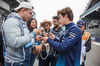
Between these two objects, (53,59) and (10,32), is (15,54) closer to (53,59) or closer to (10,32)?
(10,32)

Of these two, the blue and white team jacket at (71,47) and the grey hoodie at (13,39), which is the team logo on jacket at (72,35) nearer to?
the blue and white team jacket at (71,47)

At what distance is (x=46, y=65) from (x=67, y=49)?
4.54 ft

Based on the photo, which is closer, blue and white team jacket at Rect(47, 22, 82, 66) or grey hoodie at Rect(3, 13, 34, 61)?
grey hoodie at Rect(3, 13, 34, 61)

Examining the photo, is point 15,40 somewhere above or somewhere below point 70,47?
above

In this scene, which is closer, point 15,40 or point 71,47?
point 15,40

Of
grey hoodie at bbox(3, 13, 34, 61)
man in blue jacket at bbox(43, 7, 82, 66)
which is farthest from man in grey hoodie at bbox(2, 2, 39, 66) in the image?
man in blue jacket at bbox(43, 7, 82, 66)

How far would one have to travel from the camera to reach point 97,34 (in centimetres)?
1750

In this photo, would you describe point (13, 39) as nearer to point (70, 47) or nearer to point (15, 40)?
point (15, 40)

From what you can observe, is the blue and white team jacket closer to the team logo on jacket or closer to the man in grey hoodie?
the team logo on jacket

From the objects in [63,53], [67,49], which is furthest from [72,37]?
[63,53]

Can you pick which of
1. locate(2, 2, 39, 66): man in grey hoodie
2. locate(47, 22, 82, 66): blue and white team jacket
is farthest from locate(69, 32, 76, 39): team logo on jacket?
locate(2, 2, 39, 66): man in grey hoodie

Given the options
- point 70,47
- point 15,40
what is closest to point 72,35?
point 70,47

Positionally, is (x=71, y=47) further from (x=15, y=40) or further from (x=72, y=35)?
(x=15, y=40)

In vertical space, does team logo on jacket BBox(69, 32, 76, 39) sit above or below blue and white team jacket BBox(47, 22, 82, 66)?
above
